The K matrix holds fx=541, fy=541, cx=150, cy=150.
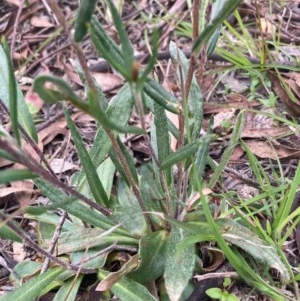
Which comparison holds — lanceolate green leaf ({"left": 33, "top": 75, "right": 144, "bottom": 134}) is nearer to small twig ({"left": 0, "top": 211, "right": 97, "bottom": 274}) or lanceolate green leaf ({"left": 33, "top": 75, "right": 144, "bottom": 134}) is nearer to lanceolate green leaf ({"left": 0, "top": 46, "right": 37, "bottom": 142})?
small twig ({"left": 0, "top": 211, "right": 97, "bottom": 274})

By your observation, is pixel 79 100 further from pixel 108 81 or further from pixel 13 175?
pixel 108 81

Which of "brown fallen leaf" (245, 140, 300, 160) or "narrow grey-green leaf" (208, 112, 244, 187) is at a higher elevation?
"narrow grey-green leaf" (208, 112, 244, 187)

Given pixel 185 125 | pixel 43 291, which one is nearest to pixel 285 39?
pixel 185 125

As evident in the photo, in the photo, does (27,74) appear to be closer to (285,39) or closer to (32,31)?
(32,31)

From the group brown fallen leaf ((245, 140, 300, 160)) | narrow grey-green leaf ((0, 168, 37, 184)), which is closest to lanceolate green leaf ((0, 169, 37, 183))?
narrow grey-green leaf ((0, 168, 37, 184))

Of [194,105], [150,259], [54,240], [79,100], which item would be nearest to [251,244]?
[150,259]

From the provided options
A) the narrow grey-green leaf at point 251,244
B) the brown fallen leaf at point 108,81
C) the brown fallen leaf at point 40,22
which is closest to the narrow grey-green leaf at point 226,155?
the narrow grey-green leaf at point 251,244
